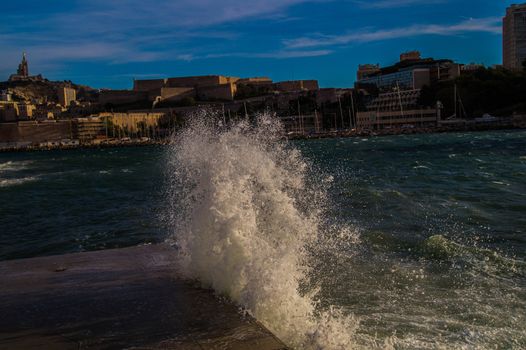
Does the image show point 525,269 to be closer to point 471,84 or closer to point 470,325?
point 470,325

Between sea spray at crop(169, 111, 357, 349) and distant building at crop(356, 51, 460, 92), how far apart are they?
348 ft

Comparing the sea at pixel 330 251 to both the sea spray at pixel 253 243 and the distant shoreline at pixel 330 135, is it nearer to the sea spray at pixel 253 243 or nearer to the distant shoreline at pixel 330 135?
the sea spray at pixel 253 243

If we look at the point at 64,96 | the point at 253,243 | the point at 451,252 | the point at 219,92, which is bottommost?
the point at 451,252

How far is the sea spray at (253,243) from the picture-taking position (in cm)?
515

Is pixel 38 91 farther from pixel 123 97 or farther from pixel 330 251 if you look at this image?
pixel 330 251

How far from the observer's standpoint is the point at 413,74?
12025 cm

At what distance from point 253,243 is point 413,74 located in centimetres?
12025

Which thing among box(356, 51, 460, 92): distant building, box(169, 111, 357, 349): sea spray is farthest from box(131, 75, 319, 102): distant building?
box(169, 111, 357, 349): sea spray

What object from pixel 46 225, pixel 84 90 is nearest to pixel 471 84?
pixel 46 225

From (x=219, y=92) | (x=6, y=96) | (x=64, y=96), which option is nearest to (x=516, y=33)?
(x=219, y=92)

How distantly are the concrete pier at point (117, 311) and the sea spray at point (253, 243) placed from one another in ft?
0.89

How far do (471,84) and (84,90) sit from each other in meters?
141

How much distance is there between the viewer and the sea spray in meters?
5.15

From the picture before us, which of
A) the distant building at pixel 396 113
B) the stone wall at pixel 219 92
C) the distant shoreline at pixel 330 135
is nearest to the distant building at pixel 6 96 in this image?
the distant shoreline at pixel 330 135
